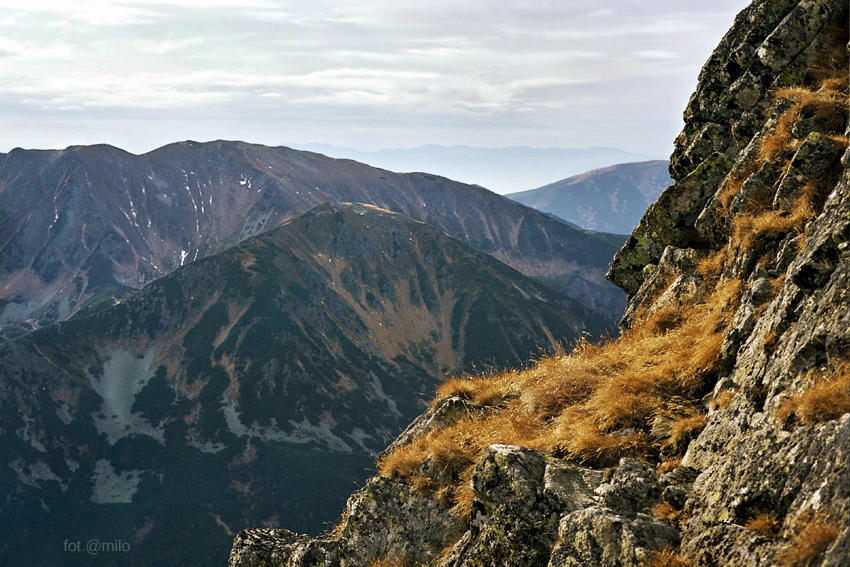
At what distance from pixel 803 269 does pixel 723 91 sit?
37.7 feet

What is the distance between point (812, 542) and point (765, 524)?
1157mm

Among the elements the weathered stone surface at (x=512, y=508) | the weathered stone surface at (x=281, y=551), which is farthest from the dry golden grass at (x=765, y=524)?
the weathered stone surface at (x=281, y=551)

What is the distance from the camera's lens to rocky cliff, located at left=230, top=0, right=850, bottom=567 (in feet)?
29.6

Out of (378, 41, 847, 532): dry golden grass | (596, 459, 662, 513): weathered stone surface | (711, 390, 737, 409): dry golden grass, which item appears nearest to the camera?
(596, 459, 662, 513): weathered stone surface

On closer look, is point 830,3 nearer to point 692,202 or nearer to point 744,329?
point 692,202

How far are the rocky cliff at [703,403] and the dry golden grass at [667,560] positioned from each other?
29mm

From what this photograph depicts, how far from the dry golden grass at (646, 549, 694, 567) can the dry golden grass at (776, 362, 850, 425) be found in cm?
265

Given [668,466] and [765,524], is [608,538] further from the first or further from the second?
[765,524]

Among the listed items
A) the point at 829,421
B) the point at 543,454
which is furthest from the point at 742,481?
the point at 543,454

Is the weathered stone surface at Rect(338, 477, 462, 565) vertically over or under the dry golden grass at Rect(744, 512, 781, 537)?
under

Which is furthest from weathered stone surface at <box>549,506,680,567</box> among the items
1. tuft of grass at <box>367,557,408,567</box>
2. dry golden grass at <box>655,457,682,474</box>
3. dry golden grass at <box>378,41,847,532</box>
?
tuft of grass at <box>367,557,408,567</box>

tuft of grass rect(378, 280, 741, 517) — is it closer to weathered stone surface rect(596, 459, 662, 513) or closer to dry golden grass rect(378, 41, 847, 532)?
dry golden grass rect(378, 41, 847, 532)

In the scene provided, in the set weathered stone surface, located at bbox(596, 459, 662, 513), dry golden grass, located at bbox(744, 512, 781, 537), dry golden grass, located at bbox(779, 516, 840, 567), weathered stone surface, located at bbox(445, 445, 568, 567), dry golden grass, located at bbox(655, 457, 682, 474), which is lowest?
weathered stone surface, located at bbox(445, 445, 568, 567)

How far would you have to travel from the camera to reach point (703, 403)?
12.3 m
